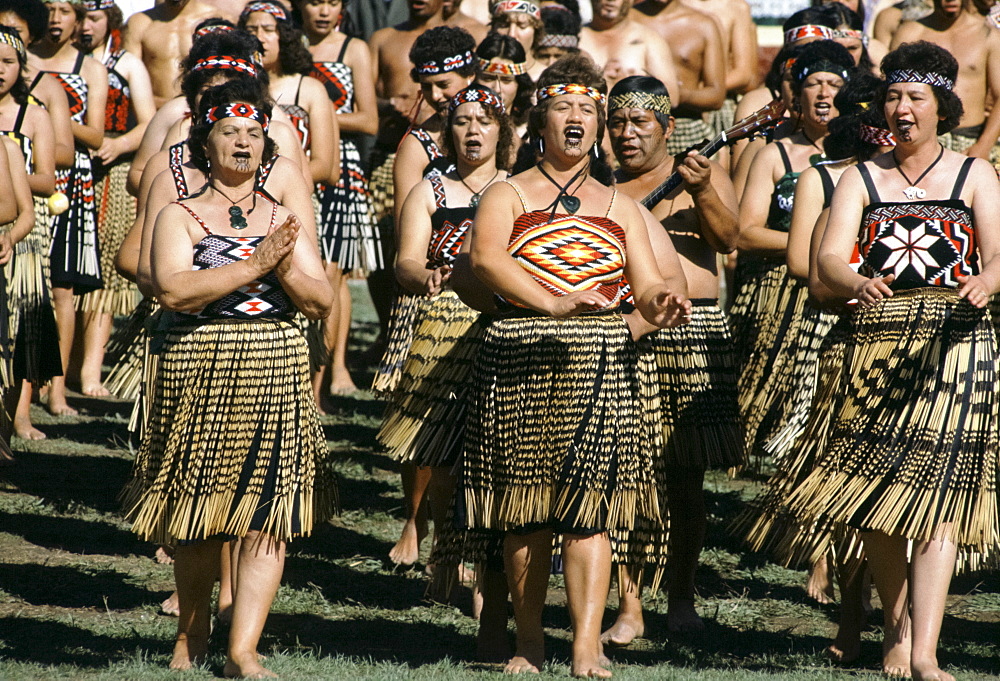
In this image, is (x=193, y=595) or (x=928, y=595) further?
(x=193, y=595)

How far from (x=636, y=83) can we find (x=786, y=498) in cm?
178

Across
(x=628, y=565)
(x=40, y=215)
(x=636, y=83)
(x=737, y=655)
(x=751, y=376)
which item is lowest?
(x=737, y=655)

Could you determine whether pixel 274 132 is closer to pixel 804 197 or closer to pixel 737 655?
pixel 804 197

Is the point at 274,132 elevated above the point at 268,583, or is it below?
above

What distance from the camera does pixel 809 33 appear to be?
24.3 feet

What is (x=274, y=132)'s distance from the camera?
5855 millimetres

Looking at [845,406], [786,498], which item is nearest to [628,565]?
[786,498]

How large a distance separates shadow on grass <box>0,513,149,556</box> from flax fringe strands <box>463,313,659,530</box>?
2.29 metres

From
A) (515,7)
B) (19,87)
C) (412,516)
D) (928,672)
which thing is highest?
(515,7)

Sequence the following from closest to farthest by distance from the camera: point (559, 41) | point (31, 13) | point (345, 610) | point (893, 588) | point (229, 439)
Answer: point (229, 439) < point (893, 588) < point (345, 610) < point (31, 13) < point (559, 41)

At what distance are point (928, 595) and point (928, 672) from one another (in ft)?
0.80

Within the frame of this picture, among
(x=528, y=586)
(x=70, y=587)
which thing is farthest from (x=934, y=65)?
(x=70, y=587)

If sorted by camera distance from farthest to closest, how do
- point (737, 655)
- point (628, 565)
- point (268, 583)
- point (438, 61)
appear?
point (438, 61) < point (737, 655) < point (628, 565) < point (268, 583)

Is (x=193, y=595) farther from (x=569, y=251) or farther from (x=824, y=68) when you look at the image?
(x=824, y=68)
